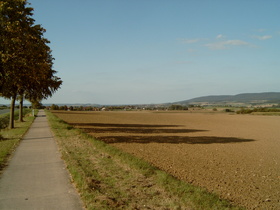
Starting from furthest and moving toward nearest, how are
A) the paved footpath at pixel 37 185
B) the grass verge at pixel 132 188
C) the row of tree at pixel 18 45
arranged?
the row of tree at pixel 18 45, the grass verge at pixel 132 188, the paved footpath at pixel 37 185

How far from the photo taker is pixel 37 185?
6668 mm

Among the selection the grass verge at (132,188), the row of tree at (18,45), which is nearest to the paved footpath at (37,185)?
the grass verge at (132,188)

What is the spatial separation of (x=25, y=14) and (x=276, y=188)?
58.7 ft

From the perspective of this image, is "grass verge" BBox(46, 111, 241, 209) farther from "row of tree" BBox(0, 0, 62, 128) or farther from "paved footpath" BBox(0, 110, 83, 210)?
"row of tree" BBox(0, 0, 62, 128)

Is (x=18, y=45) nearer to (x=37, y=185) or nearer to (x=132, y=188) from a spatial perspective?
(x=37, y=185)

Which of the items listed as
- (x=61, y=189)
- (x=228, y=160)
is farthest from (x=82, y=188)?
(x=228, y=160)

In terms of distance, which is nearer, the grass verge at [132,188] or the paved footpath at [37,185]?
the paved footpath at [37,185]

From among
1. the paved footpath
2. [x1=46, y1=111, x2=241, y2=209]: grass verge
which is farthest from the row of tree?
[x1=46, y1=111, x2=241, y2=209]: grass verge

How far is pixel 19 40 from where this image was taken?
14977 mm

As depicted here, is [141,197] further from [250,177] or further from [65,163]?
[250,177]

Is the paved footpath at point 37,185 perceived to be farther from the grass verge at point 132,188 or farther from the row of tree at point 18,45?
the row of tree at point 18,45

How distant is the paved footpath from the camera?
5418 millimetres

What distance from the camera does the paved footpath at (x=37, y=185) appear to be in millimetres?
5418

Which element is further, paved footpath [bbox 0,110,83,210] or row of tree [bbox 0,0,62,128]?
row of tree [bbox 0,0,62,128]
